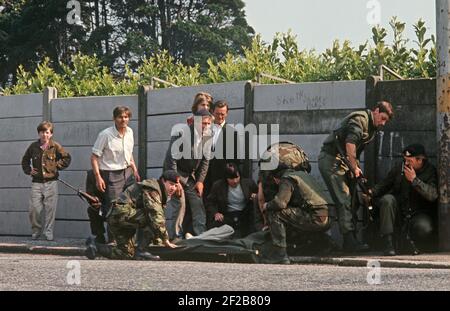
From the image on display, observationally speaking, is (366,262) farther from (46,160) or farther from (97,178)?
(46,160)

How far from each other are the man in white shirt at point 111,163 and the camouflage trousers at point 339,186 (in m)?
2.80

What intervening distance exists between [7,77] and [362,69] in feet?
94.9

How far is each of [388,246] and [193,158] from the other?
2860 mm

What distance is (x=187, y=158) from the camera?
15156 millimetres

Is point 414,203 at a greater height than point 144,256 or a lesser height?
greater

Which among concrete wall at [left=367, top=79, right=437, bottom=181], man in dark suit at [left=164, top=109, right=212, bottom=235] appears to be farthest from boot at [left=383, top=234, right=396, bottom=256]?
man in dark suit at [left=164, top=109, right=212, bottom=235]

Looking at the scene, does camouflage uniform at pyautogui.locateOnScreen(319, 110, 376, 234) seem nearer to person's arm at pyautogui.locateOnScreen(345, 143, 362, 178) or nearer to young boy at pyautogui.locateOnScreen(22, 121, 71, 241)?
person's arm at pyautogui.locateOnScreen(345, 143, 362, 178)

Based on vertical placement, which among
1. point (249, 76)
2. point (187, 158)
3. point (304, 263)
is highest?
point (249, 76)

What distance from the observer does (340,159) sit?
14359 millimetres

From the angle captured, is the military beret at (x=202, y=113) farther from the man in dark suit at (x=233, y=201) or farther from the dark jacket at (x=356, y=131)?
the dark jacket at (x=356, y=131)

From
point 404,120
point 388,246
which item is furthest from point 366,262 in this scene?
point 404,120

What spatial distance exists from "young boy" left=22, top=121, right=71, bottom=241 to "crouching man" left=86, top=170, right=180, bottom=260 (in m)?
3.44
